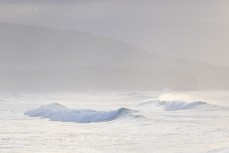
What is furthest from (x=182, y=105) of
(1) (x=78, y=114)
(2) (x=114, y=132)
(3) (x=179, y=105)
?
(2) (x=114, y=132)

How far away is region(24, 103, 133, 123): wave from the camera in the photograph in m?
41.8

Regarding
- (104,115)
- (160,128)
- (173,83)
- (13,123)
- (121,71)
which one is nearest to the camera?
(160,128)

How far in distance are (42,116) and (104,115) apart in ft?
17.1

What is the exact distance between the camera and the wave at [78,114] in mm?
41844

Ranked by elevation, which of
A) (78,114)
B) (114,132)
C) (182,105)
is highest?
(182,105)

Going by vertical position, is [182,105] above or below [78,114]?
above

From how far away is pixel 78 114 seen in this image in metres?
43.8

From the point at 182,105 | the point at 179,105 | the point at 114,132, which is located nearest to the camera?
the point at 114,132

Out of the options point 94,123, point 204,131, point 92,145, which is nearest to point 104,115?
point 94,123

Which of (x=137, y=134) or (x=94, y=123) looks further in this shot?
(x=94, y=123)

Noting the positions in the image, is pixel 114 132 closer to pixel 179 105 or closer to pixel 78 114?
pixel 78 114

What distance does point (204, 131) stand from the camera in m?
30.6

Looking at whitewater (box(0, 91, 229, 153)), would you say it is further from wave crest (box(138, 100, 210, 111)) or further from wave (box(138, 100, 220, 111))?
wave crest (box(138, 100, 210, 111))

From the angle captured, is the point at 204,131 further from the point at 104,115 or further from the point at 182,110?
the point at 182,110
